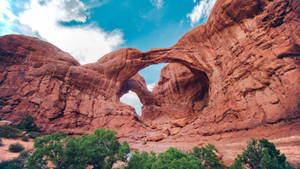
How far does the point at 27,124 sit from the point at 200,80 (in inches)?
963

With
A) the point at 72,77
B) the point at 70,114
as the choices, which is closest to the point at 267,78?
the point at 70,114

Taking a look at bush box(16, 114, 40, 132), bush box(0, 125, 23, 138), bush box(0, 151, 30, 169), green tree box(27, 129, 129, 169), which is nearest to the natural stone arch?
bush box(16, 114, 40, 132)

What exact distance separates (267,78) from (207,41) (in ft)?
29.6

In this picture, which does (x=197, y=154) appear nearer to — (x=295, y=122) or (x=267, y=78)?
(x=295, y=122)

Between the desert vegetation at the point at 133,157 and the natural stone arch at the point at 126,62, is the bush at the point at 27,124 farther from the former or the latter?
the natural stone arch at the point at 126,62

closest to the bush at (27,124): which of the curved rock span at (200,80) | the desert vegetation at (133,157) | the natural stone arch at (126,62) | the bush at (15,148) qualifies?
the curved rock span at (200,80)

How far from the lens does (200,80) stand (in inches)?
946

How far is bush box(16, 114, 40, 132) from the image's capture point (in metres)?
11.9

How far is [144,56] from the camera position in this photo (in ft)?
73.7

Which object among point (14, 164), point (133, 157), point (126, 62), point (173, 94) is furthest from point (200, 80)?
point (14, 164)

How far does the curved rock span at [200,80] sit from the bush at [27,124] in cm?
91

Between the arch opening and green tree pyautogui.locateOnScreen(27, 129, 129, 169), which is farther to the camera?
the arch opening

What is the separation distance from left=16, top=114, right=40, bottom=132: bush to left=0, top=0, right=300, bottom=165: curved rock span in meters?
0.91

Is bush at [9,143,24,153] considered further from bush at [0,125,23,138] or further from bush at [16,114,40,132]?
bush at [16,114,40,132]
